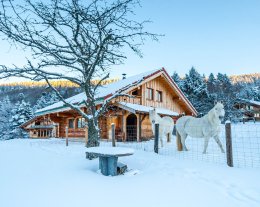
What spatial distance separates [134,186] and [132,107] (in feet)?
33.5

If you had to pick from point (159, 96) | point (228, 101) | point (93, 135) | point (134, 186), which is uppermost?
point (228, 101)

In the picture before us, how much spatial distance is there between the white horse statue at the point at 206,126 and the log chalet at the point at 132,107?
198 inches

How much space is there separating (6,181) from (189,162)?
4878mm

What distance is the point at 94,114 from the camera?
28.9 feet

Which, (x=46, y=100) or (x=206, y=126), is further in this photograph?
(x=46, y=100)

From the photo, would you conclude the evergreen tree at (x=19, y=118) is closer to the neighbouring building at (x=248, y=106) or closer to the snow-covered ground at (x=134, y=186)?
the snow-covered ground at (x=134, y=186)

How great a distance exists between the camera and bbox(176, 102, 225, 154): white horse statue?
29.0ft

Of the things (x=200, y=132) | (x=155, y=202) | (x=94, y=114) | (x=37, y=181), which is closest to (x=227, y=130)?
(x=200, y=132)

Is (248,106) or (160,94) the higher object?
(248,106)

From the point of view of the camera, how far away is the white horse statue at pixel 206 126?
884cm

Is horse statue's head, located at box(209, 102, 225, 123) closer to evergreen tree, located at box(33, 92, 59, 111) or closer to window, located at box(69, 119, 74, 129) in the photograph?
window, located at box(69, 119, 74, 129)

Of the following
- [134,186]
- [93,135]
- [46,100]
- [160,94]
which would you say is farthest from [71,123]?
[46,100]

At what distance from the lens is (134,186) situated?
5.09m

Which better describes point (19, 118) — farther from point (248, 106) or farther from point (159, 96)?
point (248, 106)
